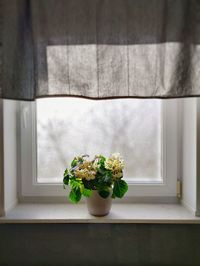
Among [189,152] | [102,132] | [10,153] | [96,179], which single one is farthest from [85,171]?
[189,152]

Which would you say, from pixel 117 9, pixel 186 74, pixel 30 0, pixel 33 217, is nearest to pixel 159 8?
pixel 117 9

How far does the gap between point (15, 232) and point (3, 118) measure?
54cm

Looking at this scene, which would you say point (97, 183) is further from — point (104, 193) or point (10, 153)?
point (10, 153)

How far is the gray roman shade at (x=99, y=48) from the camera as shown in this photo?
3.58 feet

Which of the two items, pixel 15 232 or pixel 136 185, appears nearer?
pixel 15 232

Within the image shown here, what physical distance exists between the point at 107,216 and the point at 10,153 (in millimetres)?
560

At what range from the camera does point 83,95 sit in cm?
111

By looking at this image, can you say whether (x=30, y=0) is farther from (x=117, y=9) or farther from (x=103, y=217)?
(x=103, y=217)

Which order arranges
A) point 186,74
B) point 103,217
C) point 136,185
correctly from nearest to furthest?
point 186,74 → point 103,217 → point 136,185

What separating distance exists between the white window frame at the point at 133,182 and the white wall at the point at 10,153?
0.12 ft

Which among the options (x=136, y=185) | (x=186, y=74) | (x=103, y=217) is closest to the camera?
(x=186, y=74)

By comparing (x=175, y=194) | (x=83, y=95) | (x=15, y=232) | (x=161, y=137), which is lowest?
(x=15, y=232)

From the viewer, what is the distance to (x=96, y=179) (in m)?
1.17

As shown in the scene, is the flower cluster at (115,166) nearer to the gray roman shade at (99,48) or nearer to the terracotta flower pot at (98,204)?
the terracotta flower pot at (98,204)
